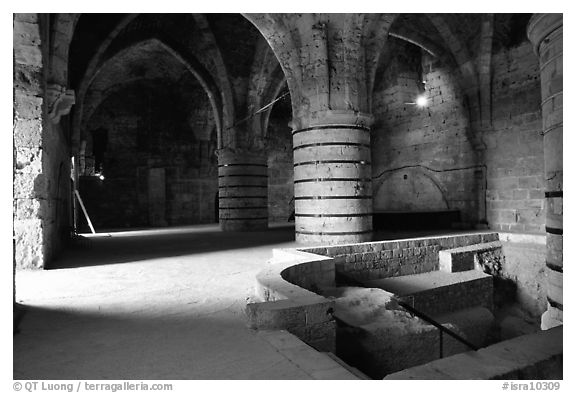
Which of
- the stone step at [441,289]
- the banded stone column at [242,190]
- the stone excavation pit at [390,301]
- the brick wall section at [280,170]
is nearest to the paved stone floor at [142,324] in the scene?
the stone excavation pit at [390,301]

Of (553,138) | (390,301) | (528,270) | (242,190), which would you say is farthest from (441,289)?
(242,190)

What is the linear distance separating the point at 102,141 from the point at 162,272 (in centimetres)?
1265

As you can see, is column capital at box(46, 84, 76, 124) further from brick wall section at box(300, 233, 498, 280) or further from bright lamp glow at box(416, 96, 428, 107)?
bright lamp glow at box(416, 96, 428, 107)

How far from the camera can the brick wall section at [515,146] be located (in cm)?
918

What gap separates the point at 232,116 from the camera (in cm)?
1077

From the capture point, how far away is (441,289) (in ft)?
19.8

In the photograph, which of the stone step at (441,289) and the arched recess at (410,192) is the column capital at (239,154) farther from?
the stone step at (441,289)

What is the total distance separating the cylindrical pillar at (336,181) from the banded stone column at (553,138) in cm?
370

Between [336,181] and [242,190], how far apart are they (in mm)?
4725

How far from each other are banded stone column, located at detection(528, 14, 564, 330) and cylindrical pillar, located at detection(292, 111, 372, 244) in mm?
3701

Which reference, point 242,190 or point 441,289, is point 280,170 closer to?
point 242,190

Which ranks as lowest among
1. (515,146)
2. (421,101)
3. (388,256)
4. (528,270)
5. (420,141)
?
(528,270)

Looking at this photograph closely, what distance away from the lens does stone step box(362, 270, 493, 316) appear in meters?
5.79
